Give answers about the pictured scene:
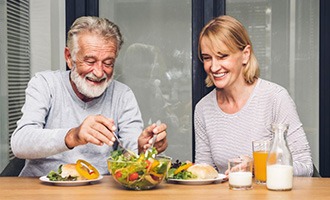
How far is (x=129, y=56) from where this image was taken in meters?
3.92

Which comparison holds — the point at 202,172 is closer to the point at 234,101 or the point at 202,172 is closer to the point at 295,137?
the point at 295,137

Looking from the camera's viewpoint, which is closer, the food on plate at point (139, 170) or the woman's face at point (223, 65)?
the food on plate at point (139, 170)

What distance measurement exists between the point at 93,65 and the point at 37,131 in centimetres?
49

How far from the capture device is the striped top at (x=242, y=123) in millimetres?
3131

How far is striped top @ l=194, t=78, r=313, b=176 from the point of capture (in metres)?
3.13

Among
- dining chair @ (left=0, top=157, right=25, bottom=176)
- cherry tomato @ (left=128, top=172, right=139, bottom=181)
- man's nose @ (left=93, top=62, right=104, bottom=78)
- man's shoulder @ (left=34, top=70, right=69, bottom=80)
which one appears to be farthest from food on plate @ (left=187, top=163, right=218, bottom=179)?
dining chair @ (left=0, top=157, right=25, bottom=176)

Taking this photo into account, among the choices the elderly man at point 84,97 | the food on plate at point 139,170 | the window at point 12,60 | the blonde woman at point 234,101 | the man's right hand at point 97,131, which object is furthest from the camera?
the window at point 12,60

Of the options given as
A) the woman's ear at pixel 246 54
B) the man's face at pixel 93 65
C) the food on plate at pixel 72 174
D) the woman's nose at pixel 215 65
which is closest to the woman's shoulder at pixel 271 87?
the woman's ear at pixel 246 54

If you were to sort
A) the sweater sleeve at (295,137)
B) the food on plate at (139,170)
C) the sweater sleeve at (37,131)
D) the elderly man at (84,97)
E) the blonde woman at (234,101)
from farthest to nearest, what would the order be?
1. the blonde woman at (234,101)
2. the elderly man at (84,97)
3. the sweater sleeve at (295,137)
4. the sweater sleeve at (37,131)
5. the food on plate at (139,170)

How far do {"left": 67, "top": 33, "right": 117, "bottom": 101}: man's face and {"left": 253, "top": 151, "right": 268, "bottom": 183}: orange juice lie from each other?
89cm

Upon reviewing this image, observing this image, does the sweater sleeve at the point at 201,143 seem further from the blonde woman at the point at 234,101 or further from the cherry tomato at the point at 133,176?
the cherry tomato at the point at 133,176

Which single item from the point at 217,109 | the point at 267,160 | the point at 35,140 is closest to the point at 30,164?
the point at 35,140

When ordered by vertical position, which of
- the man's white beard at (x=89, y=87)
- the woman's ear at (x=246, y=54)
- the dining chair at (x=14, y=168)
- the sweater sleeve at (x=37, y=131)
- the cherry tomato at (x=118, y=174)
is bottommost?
the dining chair at (x=14, y=168)

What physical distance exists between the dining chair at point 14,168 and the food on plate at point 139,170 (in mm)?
972
